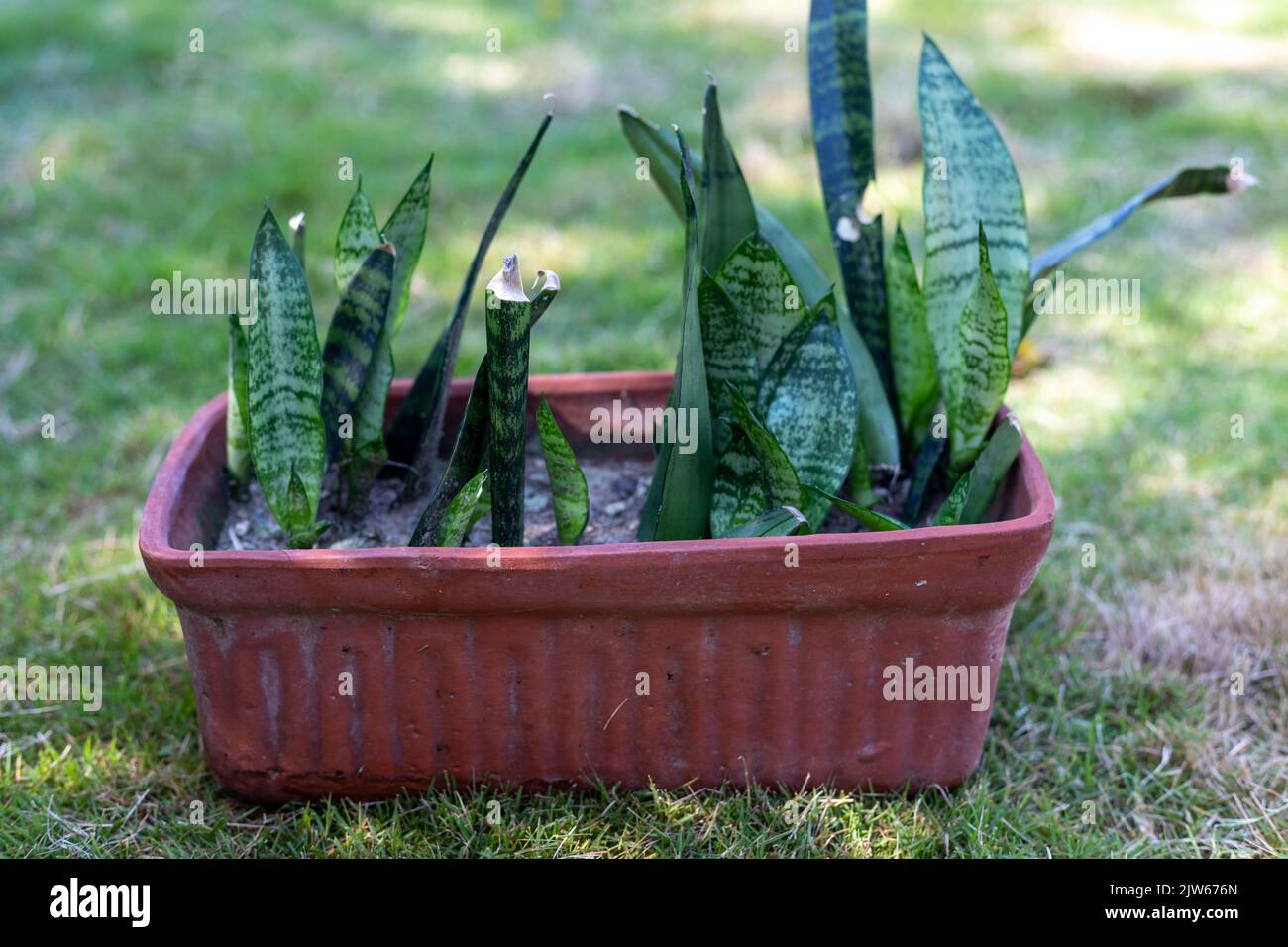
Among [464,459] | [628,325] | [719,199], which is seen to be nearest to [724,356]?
[719,199]

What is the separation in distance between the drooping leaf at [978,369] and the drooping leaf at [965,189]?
32 millimetres

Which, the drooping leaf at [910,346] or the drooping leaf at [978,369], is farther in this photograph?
the drooping leaf at [910,346]

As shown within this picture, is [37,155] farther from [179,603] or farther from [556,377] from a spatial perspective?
[179,603]

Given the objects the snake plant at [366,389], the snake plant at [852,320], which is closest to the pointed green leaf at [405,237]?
the snake plant at [366,389]

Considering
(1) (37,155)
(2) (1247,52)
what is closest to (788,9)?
(2) (1247,52)

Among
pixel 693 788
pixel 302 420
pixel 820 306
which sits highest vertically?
pixel 820 306

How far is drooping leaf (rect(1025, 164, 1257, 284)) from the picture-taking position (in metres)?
1.27

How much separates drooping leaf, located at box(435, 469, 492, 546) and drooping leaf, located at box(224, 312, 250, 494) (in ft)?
0.81

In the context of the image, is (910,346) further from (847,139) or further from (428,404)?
(428,404)

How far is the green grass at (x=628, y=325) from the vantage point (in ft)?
4.07

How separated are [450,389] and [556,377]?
13cm

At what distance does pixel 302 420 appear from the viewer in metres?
1.21

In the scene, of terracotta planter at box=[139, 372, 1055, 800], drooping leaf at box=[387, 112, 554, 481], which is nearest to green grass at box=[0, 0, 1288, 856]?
terracotta planter at box=[139, 372, 1055, 800]

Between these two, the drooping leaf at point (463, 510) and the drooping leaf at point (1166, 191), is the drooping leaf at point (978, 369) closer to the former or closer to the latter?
the drooping leaf at point (1166, 191)
